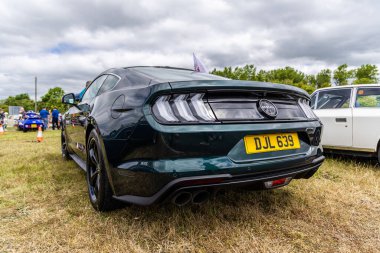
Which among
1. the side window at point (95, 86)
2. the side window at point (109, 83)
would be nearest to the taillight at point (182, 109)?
the side window at point (109, 83)

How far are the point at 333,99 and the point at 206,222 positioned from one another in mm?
3658

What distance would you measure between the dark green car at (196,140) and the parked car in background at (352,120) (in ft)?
7.77

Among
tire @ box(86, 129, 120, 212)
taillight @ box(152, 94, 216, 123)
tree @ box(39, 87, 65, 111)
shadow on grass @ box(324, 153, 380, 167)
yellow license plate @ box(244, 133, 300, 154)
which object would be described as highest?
tree @ box(39, 87, 65, 111)

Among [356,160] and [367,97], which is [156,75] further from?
[356,160]

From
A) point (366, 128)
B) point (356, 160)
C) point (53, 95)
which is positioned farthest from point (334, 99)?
point (53, 95)

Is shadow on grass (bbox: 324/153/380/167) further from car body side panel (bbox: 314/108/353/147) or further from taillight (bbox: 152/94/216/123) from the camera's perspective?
taillight (bbox: 152/94/216/123)

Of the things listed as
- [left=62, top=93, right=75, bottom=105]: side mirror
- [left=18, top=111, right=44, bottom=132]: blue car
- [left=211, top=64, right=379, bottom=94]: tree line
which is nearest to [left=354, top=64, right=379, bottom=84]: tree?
[left=211, top=64, right=379, bottom=94]: tree line

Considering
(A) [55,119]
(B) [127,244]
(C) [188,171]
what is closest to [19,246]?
(B) [127,244]

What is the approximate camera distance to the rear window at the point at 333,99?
458 centimetres

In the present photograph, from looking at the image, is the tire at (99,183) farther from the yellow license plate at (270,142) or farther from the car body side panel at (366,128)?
the car body side panel at (366,128)

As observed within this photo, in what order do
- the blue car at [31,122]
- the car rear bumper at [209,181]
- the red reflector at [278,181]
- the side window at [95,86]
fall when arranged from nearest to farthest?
the car rear bumper at [209,181] → the red reflector at [278,181] → the side window at [95,86] → the blue car at [31,122]

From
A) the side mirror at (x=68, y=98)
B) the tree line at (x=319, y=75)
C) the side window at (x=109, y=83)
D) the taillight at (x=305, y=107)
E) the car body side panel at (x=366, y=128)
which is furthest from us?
the tree line at (x=319, y=75)

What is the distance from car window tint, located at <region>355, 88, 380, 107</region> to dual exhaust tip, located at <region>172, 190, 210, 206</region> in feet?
11.8

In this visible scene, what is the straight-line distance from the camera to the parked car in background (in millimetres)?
4082
